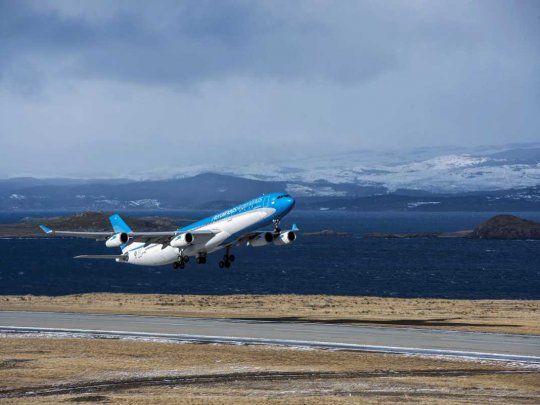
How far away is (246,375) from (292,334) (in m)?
18.1

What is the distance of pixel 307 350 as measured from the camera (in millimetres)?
59125

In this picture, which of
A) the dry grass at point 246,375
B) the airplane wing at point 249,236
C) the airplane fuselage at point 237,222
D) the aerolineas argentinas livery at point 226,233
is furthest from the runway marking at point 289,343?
the airplane wing at point 249,236

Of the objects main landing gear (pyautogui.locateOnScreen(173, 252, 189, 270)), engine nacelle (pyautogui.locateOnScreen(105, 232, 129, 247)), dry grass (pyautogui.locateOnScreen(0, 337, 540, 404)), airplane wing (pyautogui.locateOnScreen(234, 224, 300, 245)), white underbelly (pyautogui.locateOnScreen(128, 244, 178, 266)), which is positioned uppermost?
engine nacelle (pyautogui.locateOnScreen(105, 232, 129, 247))

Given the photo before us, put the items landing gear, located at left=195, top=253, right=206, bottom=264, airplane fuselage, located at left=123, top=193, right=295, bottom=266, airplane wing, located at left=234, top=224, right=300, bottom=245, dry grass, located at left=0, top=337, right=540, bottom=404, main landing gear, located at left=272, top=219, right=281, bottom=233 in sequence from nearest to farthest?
dry grass, located at left=0, top=337, right=540, bottom=404, main landing gear, located at left=272, top=219, right=281, bottom=233, airplane fuselage, located at left=123, top=193, right=295, bottom=266, airplane wing, located at left=234, top=224, right=300, bottom=245, landing gear, located at left=195, top=253, right=206, bottom=264

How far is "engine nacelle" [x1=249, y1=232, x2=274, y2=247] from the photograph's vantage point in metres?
76.1

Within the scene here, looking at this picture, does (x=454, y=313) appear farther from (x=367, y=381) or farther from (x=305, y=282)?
(x=305, y=282)

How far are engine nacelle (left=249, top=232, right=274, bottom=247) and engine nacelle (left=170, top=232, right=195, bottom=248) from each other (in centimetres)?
553

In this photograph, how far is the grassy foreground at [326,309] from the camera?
8048 cm

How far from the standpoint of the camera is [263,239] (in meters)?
77.0

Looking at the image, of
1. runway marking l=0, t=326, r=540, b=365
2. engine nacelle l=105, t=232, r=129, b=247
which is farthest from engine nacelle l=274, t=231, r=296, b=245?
engine nacelle l=105, t=232, r=129, b=247

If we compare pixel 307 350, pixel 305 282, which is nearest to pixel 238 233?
pixel 307 350

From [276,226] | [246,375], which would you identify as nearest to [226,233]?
[276,226]

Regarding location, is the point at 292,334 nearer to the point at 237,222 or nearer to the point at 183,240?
the point at 237,222

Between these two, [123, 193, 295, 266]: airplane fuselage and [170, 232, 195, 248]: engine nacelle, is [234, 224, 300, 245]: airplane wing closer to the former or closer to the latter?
[123, 193, 295, 266]: airplane fuselage
